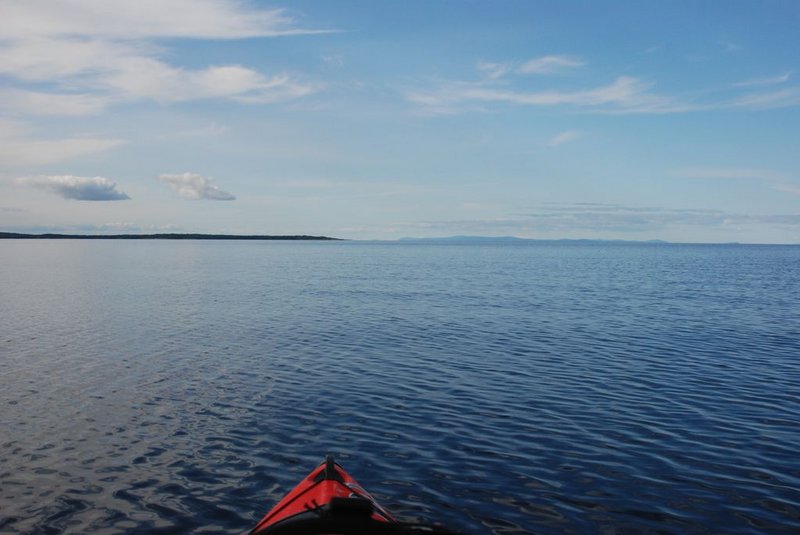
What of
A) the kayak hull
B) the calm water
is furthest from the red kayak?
the calm water

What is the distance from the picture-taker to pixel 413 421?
1645 centimetres

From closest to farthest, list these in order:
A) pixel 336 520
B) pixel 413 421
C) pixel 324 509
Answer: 1. pixel 336 520
2. pixel 324 509
3. pixel 413 421

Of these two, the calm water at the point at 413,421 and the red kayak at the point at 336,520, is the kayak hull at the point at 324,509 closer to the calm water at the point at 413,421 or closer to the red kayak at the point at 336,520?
the red kayak at the point at 336,520

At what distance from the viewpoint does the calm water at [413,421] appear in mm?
11438

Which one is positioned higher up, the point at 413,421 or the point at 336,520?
the point at 336,520

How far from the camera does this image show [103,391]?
1989cm

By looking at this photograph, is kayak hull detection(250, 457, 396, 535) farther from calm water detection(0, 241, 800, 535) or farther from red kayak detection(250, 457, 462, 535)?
calm water detection(0, 241, 800, 535)

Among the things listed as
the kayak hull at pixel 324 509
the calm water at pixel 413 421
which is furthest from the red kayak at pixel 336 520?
the calm water at pixel 413 421

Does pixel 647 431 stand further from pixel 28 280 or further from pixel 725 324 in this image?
pixel 28 280

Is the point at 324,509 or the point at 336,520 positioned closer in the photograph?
the point at 336,520

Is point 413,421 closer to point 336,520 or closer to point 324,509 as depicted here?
point 324,509

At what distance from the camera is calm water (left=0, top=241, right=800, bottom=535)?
1144cm

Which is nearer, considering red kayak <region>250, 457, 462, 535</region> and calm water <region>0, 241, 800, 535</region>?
red kayak <region>250, 457, 462, 535</region>

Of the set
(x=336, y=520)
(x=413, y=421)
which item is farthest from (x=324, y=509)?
(x=413, y=421)
